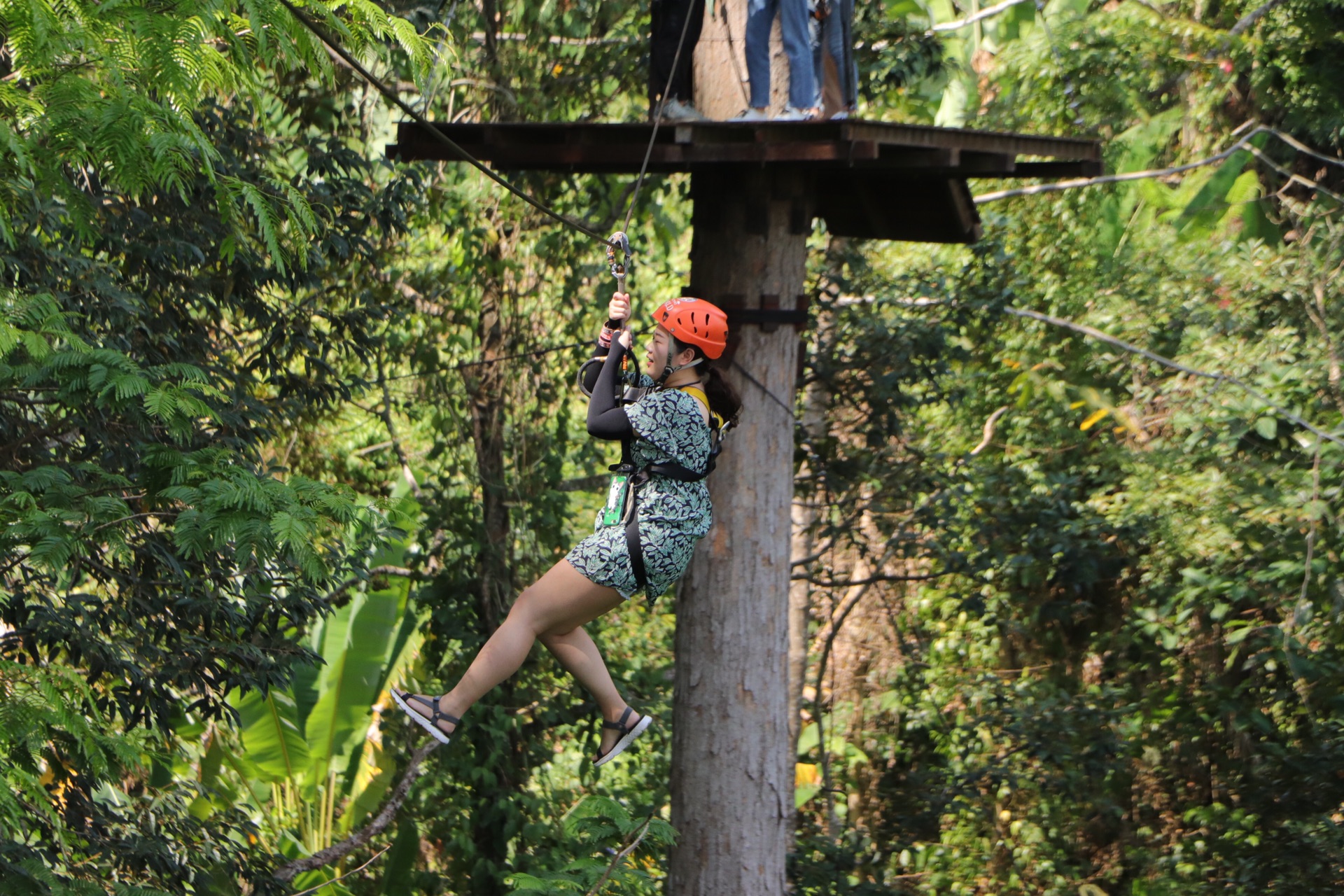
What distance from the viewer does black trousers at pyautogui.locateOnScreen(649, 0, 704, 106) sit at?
5898 millimetres

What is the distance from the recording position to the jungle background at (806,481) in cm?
540

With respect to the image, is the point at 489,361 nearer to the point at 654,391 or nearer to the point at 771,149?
the point at 771,149

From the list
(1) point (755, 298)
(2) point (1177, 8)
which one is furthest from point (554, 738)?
(2) point (1177, 8)

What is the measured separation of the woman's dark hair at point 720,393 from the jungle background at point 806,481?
117cm

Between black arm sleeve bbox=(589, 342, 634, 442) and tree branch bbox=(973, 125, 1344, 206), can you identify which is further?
tree branch bbox=(973, 125, 1344, 206)

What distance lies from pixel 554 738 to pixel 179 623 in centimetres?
349

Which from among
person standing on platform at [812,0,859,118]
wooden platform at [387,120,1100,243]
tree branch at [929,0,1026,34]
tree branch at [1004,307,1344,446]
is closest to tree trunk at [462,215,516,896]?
wooden platform at [387,120,1100,243]

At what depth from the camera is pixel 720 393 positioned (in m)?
4.35

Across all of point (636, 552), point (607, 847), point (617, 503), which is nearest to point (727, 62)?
point (617, 503)

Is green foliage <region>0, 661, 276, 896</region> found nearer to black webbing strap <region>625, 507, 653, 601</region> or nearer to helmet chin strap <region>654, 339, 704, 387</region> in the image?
black webbing strap <region>625, 507, 653, 601</region>

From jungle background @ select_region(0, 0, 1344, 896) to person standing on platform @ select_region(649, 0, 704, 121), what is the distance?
918mm

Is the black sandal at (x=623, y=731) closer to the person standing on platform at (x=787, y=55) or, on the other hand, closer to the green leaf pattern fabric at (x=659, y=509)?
the green leaf pattern fabric at (x=659, y=509)

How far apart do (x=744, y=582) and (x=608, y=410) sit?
2.03 metres

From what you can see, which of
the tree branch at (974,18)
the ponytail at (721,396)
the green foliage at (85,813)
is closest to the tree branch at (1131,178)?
the tree branch at (974,18)
